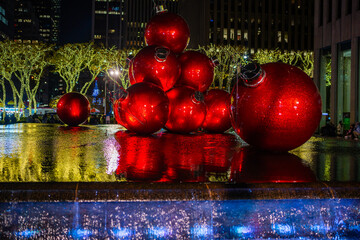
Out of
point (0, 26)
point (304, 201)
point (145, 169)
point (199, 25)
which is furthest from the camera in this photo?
point (0, 26)

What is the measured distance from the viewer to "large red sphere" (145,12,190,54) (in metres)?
8.62

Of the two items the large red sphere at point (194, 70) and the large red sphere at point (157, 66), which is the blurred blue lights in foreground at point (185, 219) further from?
the large red sphere at point (194, 70)

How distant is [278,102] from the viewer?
5.04m

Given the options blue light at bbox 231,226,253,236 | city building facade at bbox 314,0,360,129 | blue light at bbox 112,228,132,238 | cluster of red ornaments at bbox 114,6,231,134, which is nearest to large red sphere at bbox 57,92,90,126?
cluster of red ornaments at bbox 114,6,231,134

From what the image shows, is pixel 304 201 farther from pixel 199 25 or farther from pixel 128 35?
pixel 128 35

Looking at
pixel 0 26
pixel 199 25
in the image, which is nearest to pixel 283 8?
pixel 199 25

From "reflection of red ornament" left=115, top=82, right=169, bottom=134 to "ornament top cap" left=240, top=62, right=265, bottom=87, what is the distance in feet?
9.69

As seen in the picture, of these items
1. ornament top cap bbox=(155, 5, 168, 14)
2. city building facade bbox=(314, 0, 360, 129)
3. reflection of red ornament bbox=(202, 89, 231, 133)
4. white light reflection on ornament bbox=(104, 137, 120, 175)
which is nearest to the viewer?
white light reflection on ornament bbox=(104, 137, 120, 175)

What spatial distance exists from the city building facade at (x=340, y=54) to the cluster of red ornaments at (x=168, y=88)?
66.5 feet

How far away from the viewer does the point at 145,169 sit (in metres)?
4.34

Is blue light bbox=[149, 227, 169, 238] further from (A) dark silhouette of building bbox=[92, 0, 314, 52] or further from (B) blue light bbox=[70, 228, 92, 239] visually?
(A) dark silhouette of building bbox=[92, 0, 314, 52]

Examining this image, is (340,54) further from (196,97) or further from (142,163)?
(142,163)

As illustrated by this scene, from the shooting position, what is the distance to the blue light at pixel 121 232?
3408 millimetres

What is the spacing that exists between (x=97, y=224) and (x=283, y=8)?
83.4m
